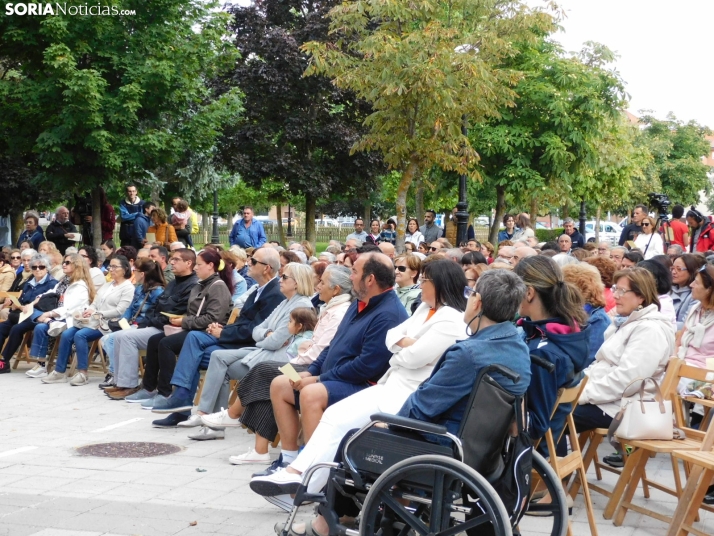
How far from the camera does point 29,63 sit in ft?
65.8

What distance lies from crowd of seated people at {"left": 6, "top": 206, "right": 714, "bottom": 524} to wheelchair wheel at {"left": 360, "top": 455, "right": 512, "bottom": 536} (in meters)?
0.37

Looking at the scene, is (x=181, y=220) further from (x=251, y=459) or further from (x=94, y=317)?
(x=251, y=459)

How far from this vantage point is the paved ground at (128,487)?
5629mm

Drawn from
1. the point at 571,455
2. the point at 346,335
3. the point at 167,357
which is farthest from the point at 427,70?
the point at 571,455

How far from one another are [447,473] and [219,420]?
13.4 ft

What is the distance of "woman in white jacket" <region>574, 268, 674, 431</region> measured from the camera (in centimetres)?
586

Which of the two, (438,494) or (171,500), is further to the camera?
(171,500)

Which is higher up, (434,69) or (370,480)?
(434,69)

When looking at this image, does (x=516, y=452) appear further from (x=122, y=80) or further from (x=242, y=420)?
(x=122, y=80)

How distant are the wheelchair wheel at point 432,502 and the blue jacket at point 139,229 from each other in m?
13.6

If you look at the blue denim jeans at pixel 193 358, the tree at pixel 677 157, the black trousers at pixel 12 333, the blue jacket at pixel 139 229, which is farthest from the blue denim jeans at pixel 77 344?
the tree at pixel 677 157

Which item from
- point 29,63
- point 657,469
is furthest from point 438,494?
point 29,63

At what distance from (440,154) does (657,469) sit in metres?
10.9

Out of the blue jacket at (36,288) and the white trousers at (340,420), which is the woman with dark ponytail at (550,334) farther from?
the blue jacket at (36,288)
